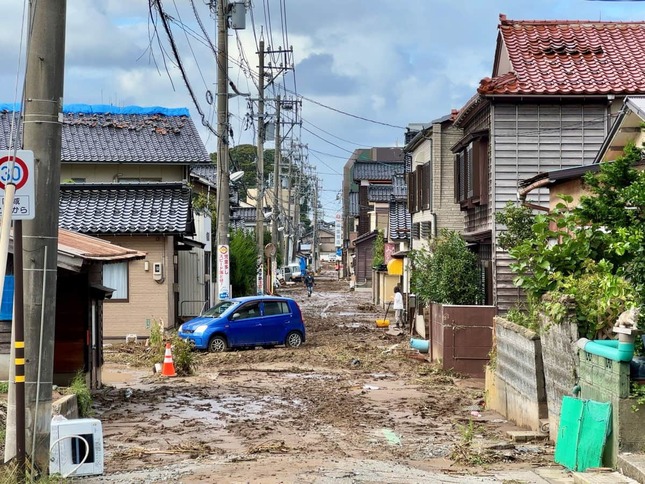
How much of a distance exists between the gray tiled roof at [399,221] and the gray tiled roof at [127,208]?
1687cm

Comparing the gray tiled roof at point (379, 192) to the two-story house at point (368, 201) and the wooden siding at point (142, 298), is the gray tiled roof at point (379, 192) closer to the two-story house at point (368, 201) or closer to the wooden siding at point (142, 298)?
the two-story house at point (368, 201)

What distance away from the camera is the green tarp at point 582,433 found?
435 inches

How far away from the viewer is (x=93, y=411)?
16.2 m

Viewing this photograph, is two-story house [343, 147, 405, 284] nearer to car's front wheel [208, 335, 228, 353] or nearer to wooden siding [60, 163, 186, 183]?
wooden siding [60, 163, 186, 183]

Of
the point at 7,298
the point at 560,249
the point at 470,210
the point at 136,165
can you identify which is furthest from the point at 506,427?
the point at 136,165

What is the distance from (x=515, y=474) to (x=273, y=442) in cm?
365

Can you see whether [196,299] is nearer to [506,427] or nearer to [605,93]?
[605,93]

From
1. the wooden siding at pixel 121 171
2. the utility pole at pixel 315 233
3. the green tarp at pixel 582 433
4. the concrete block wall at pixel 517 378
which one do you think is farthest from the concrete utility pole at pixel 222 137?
the utility pole at pixel 315 233

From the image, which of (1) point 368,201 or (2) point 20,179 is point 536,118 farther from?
(1) point 368,201

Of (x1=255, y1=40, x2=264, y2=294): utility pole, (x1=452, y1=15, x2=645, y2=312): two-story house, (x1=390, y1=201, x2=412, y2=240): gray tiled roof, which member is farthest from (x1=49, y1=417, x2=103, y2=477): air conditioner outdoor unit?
(x1=390, y1=201, x2=412, y2=240): gray tiled roof

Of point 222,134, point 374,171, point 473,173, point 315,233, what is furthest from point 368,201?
point 473,173

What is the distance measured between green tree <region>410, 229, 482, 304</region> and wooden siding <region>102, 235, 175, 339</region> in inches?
358

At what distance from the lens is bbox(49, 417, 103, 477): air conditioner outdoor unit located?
34.2 feet

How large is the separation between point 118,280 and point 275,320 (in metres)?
5.55
